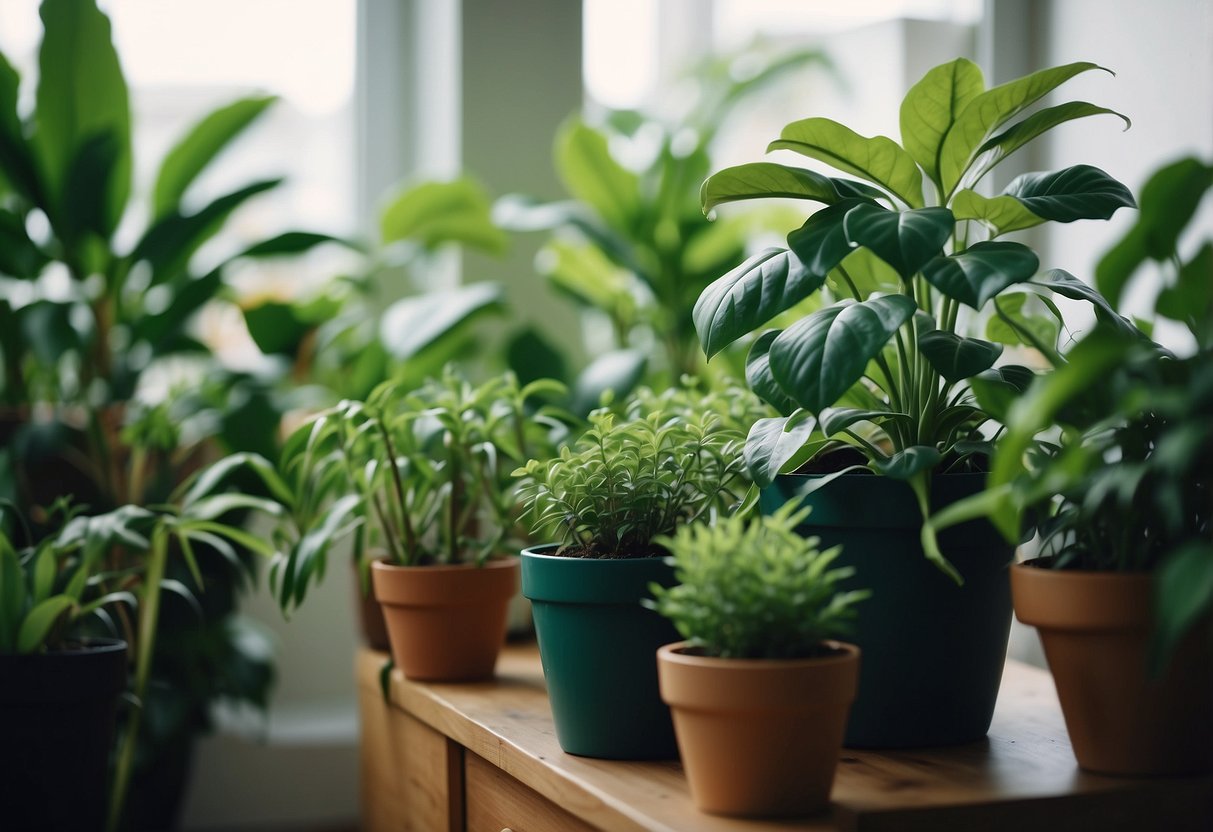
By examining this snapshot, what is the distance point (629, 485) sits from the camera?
951 mm

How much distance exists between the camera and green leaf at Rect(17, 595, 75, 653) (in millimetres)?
1132

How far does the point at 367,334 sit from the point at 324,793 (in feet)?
2.58

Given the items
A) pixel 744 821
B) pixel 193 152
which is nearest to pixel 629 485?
pixel 744 821

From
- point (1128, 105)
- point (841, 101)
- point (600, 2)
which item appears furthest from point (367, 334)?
point (1128, 105)

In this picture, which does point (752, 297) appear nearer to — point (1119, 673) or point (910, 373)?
point (910, 373)

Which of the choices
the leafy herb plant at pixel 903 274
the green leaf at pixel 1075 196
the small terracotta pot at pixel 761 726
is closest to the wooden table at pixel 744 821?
the small terracotta pot at pixel 761 726

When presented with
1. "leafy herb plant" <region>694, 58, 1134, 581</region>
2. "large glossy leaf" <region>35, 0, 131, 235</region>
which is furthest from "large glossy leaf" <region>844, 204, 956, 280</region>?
"large glossy leaf" <region>35, 0, 131, 235</region>

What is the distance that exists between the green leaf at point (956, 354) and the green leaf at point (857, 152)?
144 mm

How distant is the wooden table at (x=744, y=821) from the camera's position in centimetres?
77

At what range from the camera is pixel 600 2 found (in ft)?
7.01

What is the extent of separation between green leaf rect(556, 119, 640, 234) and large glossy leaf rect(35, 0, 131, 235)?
2.05 ft

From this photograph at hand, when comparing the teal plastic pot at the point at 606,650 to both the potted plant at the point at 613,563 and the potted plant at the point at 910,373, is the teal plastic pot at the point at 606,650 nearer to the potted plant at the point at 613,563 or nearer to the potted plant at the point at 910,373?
the potted plant at the point at 613,563

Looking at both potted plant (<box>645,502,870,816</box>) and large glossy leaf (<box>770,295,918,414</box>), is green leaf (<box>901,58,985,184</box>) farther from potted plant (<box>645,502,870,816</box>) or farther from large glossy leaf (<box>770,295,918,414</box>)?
potted plant (<box>645,502,870,816</box>)

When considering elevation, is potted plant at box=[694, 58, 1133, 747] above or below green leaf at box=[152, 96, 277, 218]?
below
